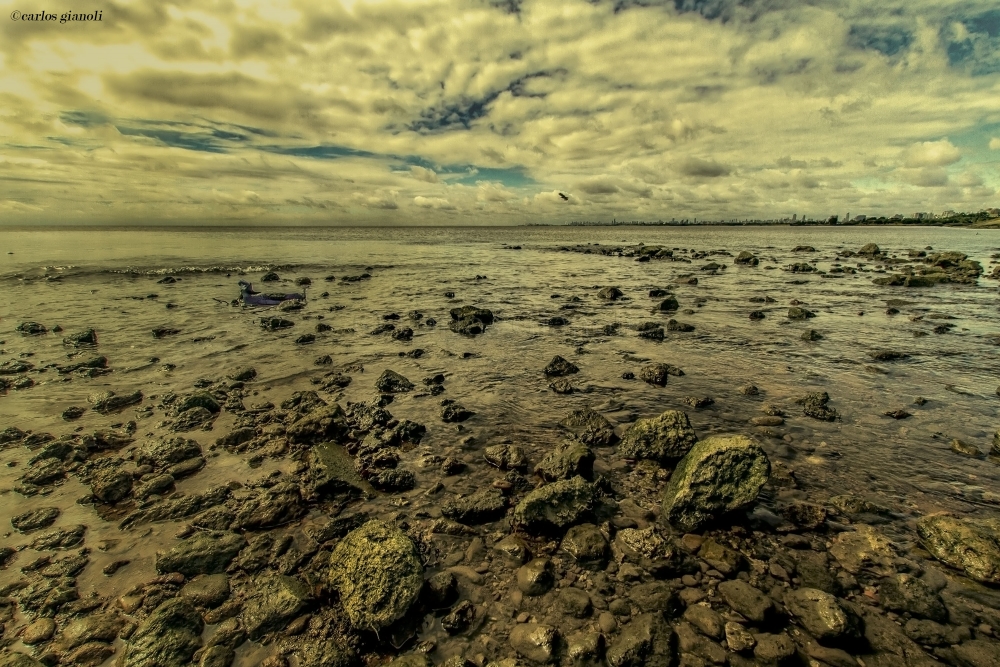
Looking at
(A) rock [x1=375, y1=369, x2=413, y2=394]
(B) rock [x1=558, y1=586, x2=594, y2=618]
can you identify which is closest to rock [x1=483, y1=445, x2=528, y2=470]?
(B) rock [x1=558, y1=586, x2=594, y2=618]

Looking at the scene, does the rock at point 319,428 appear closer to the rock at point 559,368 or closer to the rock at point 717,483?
the rock at point 559,368

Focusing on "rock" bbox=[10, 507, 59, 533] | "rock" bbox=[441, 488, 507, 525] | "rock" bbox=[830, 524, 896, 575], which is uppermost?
"rock" bbox=[830, 524, 896, 575]

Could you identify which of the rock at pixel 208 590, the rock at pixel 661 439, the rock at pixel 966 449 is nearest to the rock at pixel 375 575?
the rock at pixel 208 590

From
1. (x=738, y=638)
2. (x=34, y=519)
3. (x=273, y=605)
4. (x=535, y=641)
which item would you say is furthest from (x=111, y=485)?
(x=738, y=638)

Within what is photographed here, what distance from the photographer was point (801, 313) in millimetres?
19250

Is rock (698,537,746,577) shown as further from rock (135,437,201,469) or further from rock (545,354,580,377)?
rock (135,437,201,469)

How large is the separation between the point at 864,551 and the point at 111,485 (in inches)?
460

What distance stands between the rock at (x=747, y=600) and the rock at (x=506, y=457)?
3624mm

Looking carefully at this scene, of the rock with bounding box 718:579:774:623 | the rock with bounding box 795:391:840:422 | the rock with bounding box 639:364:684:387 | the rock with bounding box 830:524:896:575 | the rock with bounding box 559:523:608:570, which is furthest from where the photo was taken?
the rock with bounding box 639:364:684:387

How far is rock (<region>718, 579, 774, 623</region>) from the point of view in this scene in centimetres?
455

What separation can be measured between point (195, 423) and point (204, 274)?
33.8 metres

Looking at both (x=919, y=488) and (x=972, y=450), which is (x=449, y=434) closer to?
(x=919, y=488)

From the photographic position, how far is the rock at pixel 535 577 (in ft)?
16.6

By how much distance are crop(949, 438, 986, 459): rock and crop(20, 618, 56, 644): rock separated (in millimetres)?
14408
